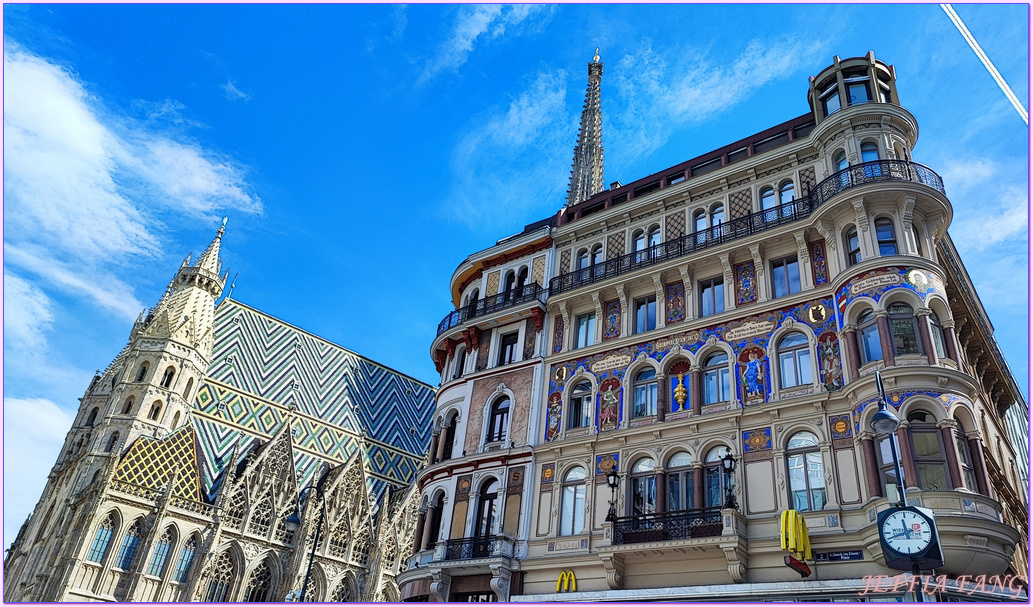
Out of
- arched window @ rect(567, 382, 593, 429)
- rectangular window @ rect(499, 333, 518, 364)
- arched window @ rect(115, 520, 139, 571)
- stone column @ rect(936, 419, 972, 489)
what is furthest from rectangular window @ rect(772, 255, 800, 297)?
arched window @ rect(115, 520, 139, 571)

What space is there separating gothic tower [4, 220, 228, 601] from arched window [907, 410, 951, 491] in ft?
153

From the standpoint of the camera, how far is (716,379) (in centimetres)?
2047

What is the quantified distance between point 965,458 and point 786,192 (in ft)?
32.0

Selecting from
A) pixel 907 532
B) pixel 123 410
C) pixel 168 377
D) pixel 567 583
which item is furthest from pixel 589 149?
pixel 907 532

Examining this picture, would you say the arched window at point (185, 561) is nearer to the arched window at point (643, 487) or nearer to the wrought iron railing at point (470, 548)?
the wrought iron railing at point (470, 548)

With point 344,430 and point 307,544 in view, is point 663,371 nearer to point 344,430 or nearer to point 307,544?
point 307,544

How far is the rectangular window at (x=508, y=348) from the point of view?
2572 centimetres

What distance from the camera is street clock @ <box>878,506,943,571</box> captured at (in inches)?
456

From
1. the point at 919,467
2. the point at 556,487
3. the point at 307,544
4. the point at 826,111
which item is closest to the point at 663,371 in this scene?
the point at 556,487

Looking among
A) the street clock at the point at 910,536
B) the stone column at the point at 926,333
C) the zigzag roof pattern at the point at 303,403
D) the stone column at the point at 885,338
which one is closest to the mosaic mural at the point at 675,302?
the stone column at the point at 885,338

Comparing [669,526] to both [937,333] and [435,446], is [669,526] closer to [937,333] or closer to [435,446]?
[937,333]

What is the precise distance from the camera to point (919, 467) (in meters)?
15.9

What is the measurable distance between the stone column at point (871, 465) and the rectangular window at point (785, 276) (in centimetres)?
512

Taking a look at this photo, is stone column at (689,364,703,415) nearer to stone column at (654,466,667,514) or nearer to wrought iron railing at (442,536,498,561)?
stone column at (654,466,667,514)
